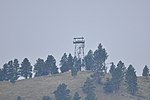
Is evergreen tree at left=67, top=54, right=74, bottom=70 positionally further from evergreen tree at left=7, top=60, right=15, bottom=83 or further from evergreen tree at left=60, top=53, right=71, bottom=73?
evergreen tree at left=7, top=60, right=15, bottom=83

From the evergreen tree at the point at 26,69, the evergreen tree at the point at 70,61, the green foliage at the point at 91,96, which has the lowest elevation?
the green foliage at the point at 91,96

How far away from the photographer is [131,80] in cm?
15962

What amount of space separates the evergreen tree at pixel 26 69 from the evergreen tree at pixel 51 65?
6.99 m

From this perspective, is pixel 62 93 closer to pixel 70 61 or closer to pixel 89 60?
pixel 89 60

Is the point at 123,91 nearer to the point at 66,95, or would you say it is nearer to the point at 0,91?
the point at 66,95

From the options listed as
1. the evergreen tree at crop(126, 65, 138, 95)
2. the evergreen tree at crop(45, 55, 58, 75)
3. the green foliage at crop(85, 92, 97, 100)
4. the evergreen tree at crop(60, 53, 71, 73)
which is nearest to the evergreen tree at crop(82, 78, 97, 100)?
the green foliage at crop(85, 92, 97, 100)

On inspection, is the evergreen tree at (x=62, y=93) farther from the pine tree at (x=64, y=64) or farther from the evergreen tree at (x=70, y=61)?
the pine tree at (x=64, y=64)

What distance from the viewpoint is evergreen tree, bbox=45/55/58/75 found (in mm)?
187625

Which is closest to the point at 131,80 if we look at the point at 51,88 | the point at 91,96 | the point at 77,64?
the point at 91,96

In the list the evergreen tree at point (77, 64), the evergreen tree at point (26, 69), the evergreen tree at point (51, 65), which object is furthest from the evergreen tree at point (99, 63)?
the evergreen tree at point (26, 69)

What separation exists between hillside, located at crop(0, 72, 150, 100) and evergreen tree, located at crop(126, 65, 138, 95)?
198 cm

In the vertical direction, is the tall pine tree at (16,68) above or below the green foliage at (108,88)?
above

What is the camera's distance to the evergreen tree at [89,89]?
146 m

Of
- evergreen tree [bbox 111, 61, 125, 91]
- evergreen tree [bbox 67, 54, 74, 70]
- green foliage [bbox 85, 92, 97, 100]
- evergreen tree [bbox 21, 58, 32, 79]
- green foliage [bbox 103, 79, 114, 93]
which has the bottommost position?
green foliage [bbox 85, 92, 97, 100]
